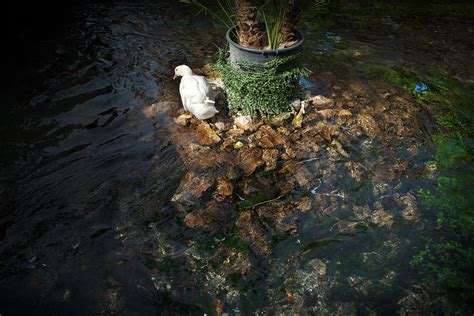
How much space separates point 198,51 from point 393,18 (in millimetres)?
3691

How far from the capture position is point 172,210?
2.61m

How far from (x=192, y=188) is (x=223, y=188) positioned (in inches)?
9.9

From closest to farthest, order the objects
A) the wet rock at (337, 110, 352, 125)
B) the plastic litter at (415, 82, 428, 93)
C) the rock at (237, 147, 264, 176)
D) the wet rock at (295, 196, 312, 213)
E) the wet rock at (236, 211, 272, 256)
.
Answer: the wet rock at (236, 211, 272, 256), the wet rock at (295, 196, 312, 213), the rock at (237, 147, 264, 176), the wet rock at (337, 110, 352, 125), the plastic litter at (415, 82, 428, 93)

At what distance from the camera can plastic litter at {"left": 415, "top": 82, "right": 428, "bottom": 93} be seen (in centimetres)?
393

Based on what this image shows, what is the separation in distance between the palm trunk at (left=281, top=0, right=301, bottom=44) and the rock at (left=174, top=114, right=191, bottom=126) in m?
1.21

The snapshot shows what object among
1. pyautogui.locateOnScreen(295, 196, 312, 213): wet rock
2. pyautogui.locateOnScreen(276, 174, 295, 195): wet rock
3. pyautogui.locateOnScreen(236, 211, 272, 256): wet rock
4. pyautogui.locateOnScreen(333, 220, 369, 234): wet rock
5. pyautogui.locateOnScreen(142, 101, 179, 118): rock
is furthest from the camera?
pyautogui.locateOnScreen(142, 101, 179, 118): rock

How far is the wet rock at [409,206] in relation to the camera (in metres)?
2.60

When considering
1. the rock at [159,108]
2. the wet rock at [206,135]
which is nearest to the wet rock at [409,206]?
the wet rock at [206,135]

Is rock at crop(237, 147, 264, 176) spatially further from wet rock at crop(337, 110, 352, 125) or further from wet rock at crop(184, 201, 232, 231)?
wet rock at crop(337, 110, 352, 125)

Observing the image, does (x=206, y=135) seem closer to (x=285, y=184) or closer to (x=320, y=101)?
(x=285, y=184)

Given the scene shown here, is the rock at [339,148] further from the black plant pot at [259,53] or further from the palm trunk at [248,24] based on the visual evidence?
the palm trunk at [248,24]

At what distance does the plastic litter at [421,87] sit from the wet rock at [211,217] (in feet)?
9.24

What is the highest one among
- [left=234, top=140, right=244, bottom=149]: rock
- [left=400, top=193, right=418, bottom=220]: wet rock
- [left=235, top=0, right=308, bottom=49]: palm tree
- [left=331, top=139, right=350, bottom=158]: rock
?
[left=235, top=0, right=308, bottom=49]: palm tree

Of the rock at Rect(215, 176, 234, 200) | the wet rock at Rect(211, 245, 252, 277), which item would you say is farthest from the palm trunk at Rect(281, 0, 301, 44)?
the wet rock at Rect(211, 245, 252, 277)
